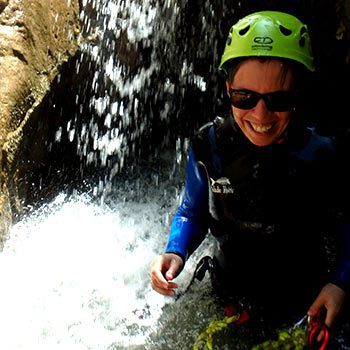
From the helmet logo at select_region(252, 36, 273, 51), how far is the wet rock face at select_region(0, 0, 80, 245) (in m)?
2.52

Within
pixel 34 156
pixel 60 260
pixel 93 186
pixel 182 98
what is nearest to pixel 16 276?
pixel 60 260

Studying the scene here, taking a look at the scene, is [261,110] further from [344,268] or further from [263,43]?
[344,268]

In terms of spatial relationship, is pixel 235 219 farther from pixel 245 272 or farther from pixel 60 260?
pixel 60 260

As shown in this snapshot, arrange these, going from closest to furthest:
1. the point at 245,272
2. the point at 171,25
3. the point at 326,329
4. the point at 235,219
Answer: the point at 326,329 < the point at 235,219 < the point at 245,272 < the point at 171,25

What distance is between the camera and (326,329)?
2037mm

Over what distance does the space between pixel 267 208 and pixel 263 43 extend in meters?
0.84

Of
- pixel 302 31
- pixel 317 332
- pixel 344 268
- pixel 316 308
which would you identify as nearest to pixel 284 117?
pixel 302 31

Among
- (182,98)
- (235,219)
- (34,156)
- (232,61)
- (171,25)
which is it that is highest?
(232,61)

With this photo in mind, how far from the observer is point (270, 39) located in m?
1.98

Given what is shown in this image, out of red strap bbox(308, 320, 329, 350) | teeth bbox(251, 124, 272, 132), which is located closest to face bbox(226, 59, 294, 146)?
teeth bbox(251, 124, 272, 132)

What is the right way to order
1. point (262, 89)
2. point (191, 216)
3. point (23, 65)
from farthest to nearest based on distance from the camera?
point (23, 65)
point (191, 216)
point (262, 89)

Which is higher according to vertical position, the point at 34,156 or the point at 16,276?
the point at 34,156

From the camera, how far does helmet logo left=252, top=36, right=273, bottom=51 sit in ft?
6.39

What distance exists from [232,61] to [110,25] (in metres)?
Result: 3.52
